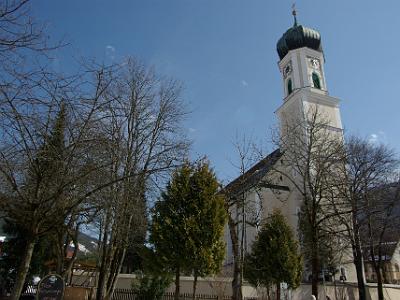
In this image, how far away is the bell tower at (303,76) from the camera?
138 feet

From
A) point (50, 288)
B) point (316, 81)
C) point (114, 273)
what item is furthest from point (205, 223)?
point (316, 81)

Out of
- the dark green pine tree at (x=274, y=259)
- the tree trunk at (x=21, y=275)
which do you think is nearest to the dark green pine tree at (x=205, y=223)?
the dark green pine tree at (x=274, y=259)

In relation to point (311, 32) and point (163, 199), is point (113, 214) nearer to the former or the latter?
point (163, 199)

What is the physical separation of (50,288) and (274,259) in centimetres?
1401

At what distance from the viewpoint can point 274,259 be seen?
21250 mm

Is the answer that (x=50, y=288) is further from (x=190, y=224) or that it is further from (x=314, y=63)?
(x=314, y=63)

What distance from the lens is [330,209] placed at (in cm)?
2712

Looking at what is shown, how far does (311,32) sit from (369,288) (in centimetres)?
3097

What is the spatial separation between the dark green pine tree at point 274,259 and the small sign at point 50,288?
44.2ft

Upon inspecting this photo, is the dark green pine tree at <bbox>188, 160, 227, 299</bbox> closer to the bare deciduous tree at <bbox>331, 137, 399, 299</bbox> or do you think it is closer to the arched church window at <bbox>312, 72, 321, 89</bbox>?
the bare deciduous tree at <bbox>331, 137, 399, 299</bbox>

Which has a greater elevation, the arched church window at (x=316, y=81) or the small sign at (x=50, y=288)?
the arched church window at (x=316, y=81)

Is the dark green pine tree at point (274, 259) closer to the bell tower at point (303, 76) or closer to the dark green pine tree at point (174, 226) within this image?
the dark green pine tree at point (174, 226)

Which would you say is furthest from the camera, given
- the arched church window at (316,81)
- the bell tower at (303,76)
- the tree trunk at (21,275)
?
the arched church window at (316,81)

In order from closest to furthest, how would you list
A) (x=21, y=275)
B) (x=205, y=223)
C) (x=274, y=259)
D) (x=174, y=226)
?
1. (x=21, y=275)
2. (x=174, y=226)
3. (x=205, y=223)
4. (x=274, y=259)
